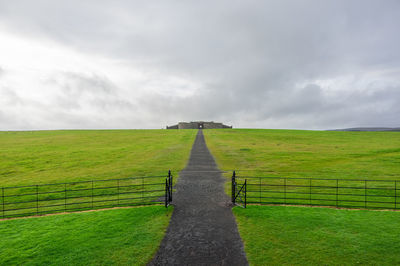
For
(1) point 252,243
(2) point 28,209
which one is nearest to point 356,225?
(1) point 252,243

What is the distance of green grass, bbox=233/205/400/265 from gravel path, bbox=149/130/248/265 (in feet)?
2.71

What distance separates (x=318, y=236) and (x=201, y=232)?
6467mm

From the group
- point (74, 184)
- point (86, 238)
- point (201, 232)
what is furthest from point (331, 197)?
point (74, 184)

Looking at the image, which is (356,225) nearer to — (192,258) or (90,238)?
(192,258)

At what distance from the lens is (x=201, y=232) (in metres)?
11.7

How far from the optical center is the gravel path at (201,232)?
31.1 ft

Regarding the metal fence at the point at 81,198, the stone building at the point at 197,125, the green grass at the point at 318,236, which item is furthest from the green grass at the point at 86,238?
the stone building at the point at 197,125

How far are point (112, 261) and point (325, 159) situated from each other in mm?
39716

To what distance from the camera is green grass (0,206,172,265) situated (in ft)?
31.2

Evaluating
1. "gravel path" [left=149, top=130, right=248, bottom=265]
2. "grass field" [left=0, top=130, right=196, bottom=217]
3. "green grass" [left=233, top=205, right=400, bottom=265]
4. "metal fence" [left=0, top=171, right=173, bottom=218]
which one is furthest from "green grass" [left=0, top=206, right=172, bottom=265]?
"green grass" [left=233, top=205, right=400, bottom=265]

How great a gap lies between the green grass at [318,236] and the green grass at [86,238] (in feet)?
17.6

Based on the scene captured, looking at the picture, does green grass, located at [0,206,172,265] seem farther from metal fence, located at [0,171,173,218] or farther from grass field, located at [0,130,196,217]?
grass field, located at [0,130,196,217]

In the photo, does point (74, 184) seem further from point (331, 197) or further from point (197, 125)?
point (197, 125)

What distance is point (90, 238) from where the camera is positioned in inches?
440
